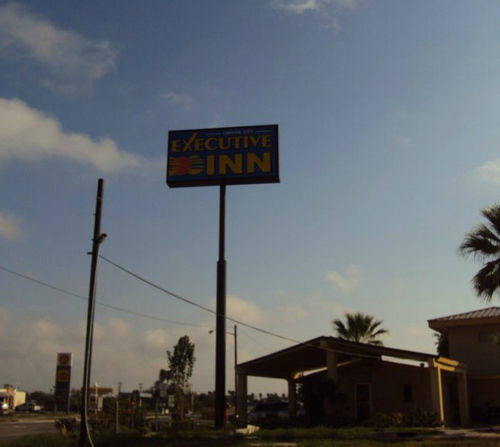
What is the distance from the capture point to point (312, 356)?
32.2m

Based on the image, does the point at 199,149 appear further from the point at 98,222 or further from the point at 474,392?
the point at 474,392

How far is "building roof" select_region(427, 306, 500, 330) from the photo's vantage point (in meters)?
34.0

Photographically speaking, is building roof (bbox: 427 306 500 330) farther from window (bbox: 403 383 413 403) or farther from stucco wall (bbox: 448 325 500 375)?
window (bbox: 403 383 413 403)

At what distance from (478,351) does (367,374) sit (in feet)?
22.1

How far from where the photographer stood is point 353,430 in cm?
2377

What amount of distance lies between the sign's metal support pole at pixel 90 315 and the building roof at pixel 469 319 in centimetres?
2156

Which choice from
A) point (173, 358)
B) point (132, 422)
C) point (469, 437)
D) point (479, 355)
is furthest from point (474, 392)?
point (173, 358)

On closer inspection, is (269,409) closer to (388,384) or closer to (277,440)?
(388,384)

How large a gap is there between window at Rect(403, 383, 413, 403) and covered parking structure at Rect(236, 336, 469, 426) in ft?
0.16

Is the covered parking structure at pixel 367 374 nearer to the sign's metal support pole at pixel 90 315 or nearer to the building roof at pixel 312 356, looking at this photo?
the building roof at pixel 312 356

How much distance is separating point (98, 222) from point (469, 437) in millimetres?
15122

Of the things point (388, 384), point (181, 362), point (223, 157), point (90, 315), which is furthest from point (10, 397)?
point (90, 315)

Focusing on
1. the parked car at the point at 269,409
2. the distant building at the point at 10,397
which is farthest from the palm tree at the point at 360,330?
the distant building at the point at 10,397

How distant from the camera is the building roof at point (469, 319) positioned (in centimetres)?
3404
